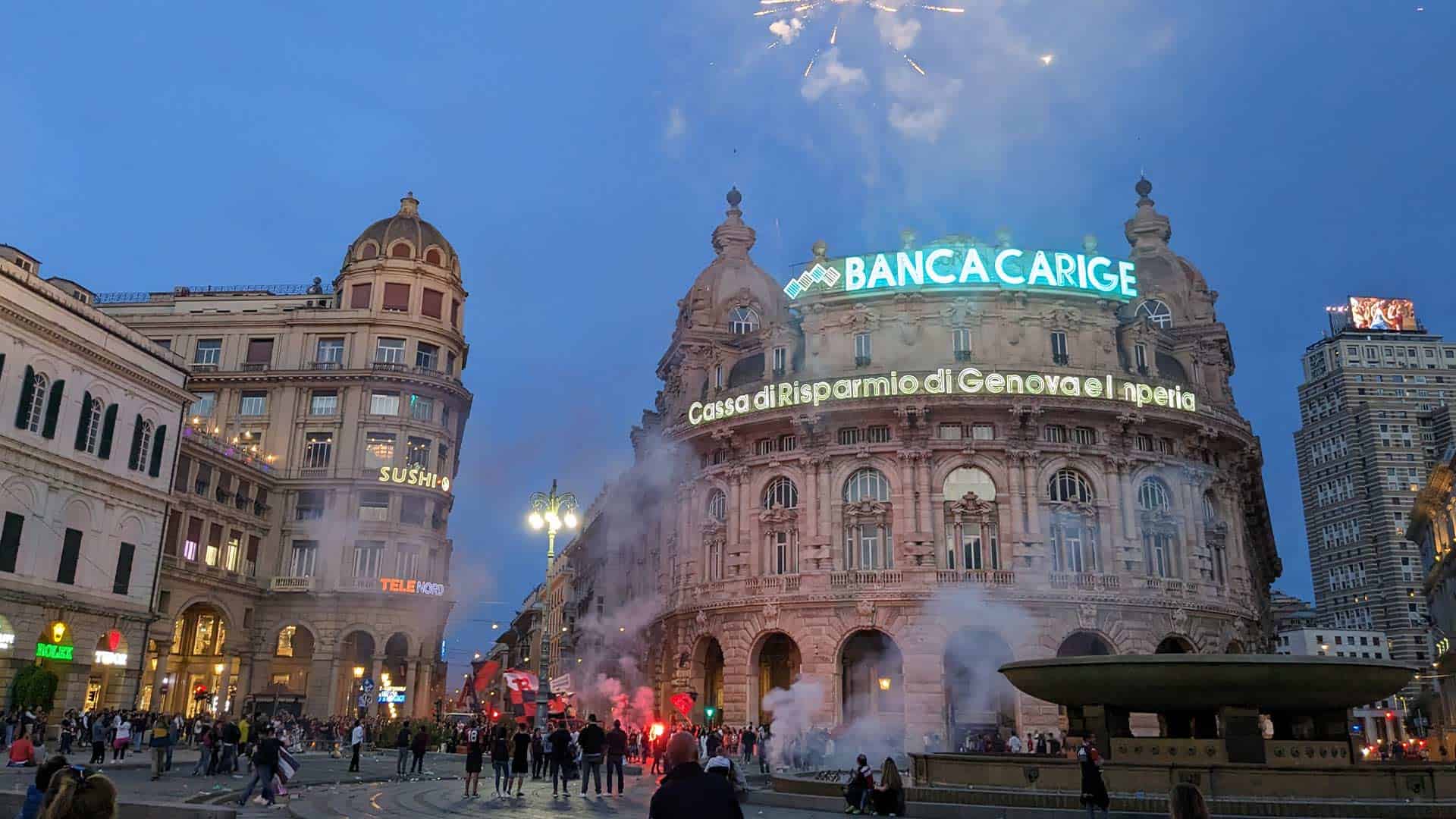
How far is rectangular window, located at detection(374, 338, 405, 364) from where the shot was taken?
209 feet

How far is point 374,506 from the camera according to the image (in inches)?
2445

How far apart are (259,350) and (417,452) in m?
11.2

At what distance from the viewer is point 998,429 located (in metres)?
47.9

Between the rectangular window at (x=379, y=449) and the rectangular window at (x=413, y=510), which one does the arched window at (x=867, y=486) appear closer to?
the rectangular window at (x=413, y=510)

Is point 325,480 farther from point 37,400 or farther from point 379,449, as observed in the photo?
point 37,400

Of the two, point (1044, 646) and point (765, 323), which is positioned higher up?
point (765, 323)

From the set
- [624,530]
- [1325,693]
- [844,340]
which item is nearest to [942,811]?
[1325,693]

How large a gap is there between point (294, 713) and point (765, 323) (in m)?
32.8

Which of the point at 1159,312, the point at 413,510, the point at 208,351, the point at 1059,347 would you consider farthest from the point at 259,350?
the point at 1159,312

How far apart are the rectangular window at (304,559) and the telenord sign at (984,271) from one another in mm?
32591

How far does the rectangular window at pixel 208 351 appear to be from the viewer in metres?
64.6

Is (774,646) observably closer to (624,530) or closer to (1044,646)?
(1044,646)

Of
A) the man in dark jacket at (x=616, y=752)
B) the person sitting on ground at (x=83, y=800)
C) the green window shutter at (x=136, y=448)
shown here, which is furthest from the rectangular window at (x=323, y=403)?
the person sitting on ground at (x=83, y=800)

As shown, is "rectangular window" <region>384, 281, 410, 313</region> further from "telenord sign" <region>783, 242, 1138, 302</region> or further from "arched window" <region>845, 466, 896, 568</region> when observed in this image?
"arched window" <region>845, 466, 896, 568</region>
